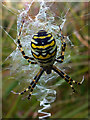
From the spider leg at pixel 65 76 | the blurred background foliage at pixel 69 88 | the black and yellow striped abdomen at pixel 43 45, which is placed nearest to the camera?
the black and yellow striped abdomen at pixel 43 45

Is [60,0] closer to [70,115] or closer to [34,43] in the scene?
[34,43]

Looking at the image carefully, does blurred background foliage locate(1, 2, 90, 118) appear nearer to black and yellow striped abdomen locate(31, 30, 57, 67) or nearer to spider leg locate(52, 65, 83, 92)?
spider leg locate(52, 65, 83, 92)

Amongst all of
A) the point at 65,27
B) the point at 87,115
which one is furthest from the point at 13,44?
the point at 87,115

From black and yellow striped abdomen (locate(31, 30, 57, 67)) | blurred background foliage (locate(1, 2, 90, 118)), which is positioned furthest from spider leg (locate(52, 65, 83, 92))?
black and yellow striped abdomen (locate(31, 30, 57, 67))

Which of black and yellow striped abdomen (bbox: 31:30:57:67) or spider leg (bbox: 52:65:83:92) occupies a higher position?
black and yellow striped abdomen (bbox: 31:30:57:67)

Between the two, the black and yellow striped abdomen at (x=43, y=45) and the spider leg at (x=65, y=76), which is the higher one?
the black and yellow striped abdomen at (x=43, y=45)

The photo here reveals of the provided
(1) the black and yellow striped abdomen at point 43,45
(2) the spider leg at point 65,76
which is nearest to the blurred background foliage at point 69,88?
(2) the spider leg at point 65,76

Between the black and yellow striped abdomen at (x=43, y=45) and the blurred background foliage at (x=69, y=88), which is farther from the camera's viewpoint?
the blurred background foliage at (x=69, y=88)

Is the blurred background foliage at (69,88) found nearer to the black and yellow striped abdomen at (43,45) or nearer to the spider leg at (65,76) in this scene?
the spider leg at (65,76)

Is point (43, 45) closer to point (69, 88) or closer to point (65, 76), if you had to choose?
point (65, 76)

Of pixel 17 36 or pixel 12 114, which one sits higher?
pixel 17 36

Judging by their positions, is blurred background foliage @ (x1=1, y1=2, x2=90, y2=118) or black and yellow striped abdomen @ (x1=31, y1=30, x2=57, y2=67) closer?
black and yellow striped abdomen @ (x1=31, y1=30, x2=57, y2=67)
